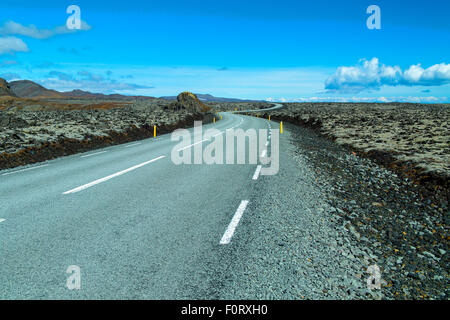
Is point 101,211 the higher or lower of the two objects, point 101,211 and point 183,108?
the lower

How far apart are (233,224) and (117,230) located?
→ 79.0 inches

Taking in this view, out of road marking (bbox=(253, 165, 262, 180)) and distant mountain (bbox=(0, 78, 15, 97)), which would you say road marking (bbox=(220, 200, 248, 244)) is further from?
distant mountain (bbox=(0, 78, 15, 97))

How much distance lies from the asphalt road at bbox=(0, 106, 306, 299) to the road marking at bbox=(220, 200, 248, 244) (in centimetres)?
1

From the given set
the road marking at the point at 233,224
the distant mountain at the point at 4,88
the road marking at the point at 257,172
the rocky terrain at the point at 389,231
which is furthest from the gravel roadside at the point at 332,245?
the distant mountain at the point at 4,88

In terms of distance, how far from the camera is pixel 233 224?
4.82m

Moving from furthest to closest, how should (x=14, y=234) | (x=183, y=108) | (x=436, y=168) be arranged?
1. (x=183, y=108)
2. (x=436, y=168)
3. (x=14, y=234)

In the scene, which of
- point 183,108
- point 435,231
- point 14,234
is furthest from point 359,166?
point 183,108

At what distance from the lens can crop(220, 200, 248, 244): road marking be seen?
14.0 feet

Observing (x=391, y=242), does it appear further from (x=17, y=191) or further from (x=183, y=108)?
(x=183, y=108)

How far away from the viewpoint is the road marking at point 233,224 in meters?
4.25

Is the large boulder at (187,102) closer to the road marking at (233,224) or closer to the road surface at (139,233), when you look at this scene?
the road surface at (139,233)

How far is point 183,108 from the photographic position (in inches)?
2140
